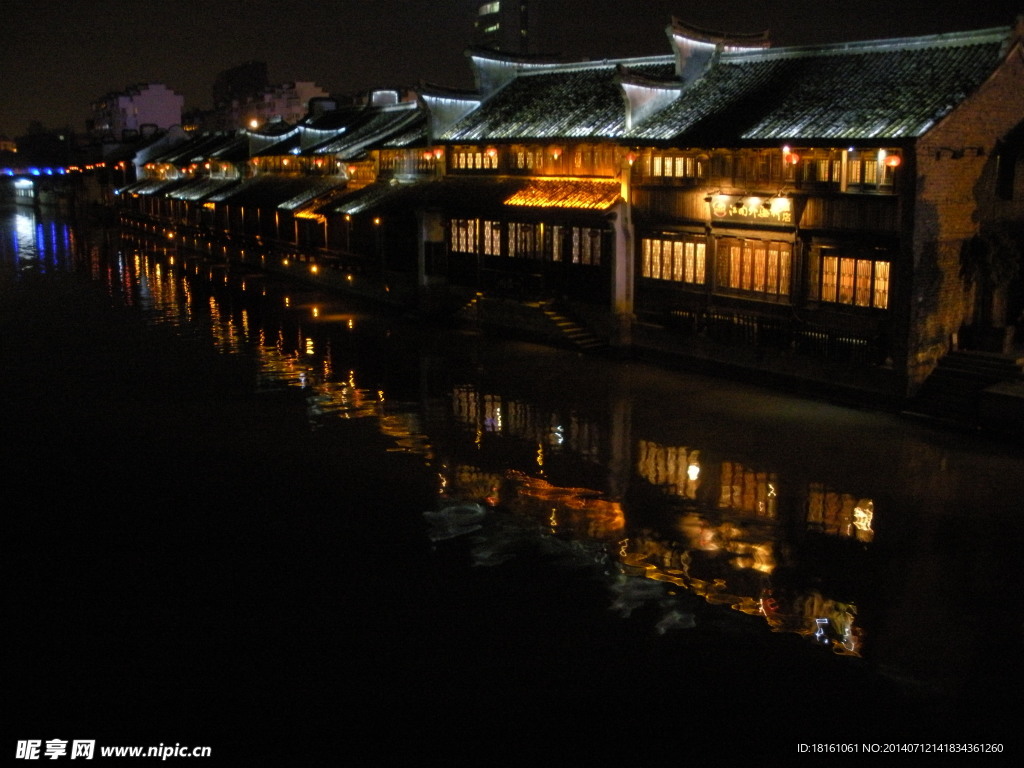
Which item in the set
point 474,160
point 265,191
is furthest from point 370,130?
point 474,160

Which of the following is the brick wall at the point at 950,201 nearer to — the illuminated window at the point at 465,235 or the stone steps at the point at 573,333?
the stone steps at the point at 573,333

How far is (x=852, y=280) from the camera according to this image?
1073 inches

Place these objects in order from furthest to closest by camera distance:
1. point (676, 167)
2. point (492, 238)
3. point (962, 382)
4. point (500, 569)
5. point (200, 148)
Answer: point (200, 148), point (492, 238), point (676, 167), point (962, 382), point (500, 569)

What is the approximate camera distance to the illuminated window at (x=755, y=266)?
29.2m

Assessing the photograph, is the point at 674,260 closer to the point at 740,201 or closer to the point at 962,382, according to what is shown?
the point at 740,201

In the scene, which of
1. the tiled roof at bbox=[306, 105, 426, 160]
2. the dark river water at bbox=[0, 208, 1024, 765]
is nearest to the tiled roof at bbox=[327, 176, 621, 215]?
the tiled roof at bbox=[306, 105, 426, 160]

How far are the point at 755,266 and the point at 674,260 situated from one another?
3555 mm

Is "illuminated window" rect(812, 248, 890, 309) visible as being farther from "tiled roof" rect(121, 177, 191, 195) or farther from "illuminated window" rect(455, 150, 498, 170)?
"tiled roof" rect(121, 177, 191, 195)

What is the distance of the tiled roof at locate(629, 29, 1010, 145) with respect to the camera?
84.6 ft

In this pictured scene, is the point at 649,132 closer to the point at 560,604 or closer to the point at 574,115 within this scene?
the point at 574,115

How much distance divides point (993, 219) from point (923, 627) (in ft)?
58.9

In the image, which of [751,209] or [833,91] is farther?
[751,209]

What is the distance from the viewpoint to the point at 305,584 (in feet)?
50.3

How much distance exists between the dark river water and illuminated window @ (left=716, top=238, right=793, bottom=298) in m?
3.64
